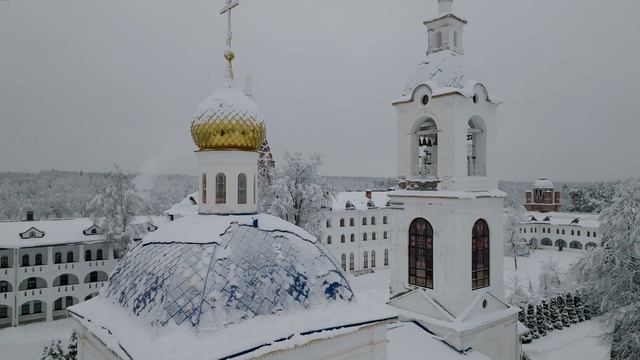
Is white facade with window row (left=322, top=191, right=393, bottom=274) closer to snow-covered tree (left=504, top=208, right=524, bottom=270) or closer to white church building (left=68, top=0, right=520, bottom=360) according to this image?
snow-covered tree (left=504, top=208, right=524, bottom=270)

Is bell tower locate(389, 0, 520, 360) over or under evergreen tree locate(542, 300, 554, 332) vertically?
over

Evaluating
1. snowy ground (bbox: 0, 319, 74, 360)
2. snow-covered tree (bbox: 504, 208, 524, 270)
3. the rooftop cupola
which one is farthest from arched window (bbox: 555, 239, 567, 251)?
snowy ground (bbox: 0, 319, 74, 360)

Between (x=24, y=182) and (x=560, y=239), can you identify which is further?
(x=24, y=182)

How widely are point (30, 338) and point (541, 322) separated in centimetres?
2630

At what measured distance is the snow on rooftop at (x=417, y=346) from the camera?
10.6 meters

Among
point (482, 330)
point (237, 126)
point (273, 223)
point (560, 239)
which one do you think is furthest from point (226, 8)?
point (560, 239)

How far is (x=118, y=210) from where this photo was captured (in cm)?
2570

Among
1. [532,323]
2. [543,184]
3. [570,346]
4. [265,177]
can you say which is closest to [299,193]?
[265,177]

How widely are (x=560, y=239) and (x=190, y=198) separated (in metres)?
46.9

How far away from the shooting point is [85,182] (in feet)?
285

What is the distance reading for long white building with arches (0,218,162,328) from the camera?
23.8 meters

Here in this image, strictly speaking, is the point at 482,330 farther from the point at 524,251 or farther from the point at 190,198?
the point at 524,251

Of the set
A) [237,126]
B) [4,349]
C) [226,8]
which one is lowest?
[4,349]

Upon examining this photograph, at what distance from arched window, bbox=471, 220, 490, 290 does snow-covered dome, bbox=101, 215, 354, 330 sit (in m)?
6.28
